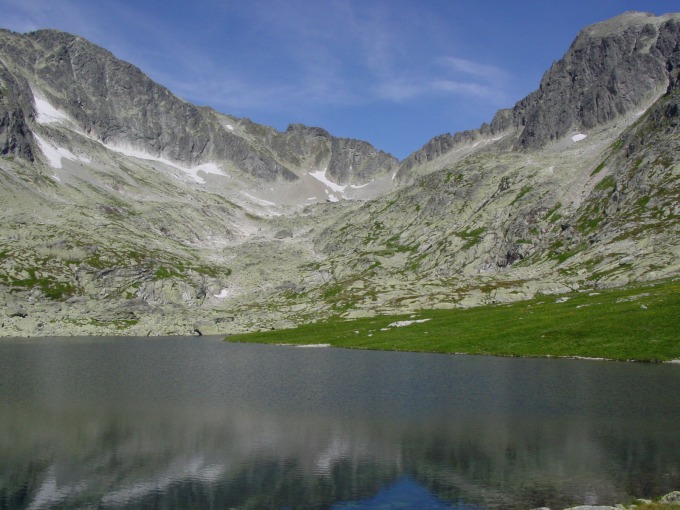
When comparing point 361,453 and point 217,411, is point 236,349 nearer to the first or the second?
point 217,411

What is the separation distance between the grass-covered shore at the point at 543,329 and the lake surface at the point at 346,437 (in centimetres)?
756

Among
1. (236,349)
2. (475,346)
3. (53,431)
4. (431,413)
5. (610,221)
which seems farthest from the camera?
(610,221)

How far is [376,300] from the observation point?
157875mm

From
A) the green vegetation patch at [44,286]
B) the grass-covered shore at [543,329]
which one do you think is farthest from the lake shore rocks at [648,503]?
the green vegetation patch at [44,286]

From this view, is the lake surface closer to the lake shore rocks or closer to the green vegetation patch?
the lake shore rocks

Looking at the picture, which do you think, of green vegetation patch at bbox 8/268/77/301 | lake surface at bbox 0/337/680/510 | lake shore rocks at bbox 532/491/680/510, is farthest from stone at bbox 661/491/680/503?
green vegetation patch at bbox 8/268/77/301

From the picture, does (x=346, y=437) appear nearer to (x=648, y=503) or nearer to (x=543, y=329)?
(x=648, y=503)

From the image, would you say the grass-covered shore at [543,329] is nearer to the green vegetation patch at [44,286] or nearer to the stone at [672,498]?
the stone at [672,498]

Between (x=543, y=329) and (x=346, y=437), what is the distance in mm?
59590

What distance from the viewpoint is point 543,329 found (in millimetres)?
89312

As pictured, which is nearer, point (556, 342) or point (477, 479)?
point (477, 479)

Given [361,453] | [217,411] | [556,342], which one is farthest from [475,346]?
[361,453]

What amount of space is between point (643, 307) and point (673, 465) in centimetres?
6096

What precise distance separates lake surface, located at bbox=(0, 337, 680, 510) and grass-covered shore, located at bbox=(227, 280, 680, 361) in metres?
7.56
